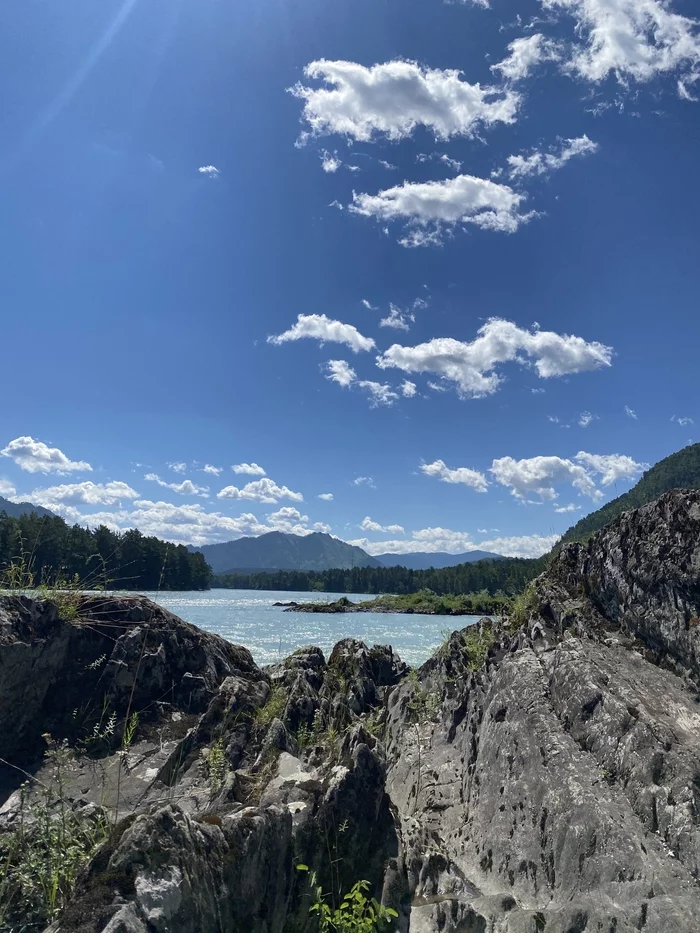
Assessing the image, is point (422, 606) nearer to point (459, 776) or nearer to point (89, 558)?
point (459, 776)

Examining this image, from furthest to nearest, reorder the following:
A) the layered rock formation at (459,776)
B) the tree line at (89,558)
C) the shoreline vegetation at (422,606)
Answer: the shoreline vegetation at (422,606) < the tree line at (89,558) < the layered rock formation at (459,776)

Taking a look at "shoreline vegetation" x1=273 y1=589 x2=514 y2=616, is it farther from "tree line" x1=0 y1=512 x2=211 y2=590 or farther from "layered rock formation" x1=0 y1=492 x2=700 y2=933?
"layered rock formation" x1=0 y1=492 x2=700 y2=933

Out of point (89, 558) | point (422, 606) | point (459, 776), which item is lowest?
point (422, 606)

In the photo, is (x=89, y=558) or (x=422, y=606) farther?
(x=422, y=606)

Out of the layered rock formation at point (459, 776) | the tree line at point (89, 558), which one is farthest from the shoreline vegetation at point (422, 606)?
the layered rock formation at point (459, 776)

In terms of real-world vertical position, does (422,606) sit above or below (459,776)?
below

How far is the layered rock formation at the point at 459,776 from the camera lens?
498cm

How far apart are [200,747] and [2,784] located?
347cm

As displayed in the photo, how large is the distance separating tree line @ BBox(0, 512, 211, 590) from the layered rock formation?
3.83 feet

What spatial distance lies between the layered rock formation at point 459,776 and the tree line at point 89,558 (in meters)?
1.17

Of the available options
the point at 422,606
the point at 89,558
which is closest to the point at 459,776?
the point at 89,558

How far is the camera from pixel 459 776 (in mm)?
8508

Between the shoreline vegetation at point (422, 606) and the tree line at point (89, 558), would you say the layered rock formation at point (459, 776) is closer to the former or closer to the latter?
the tree line at point (89, 558)

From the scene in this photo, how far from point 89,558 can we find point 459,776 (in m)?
6.31
